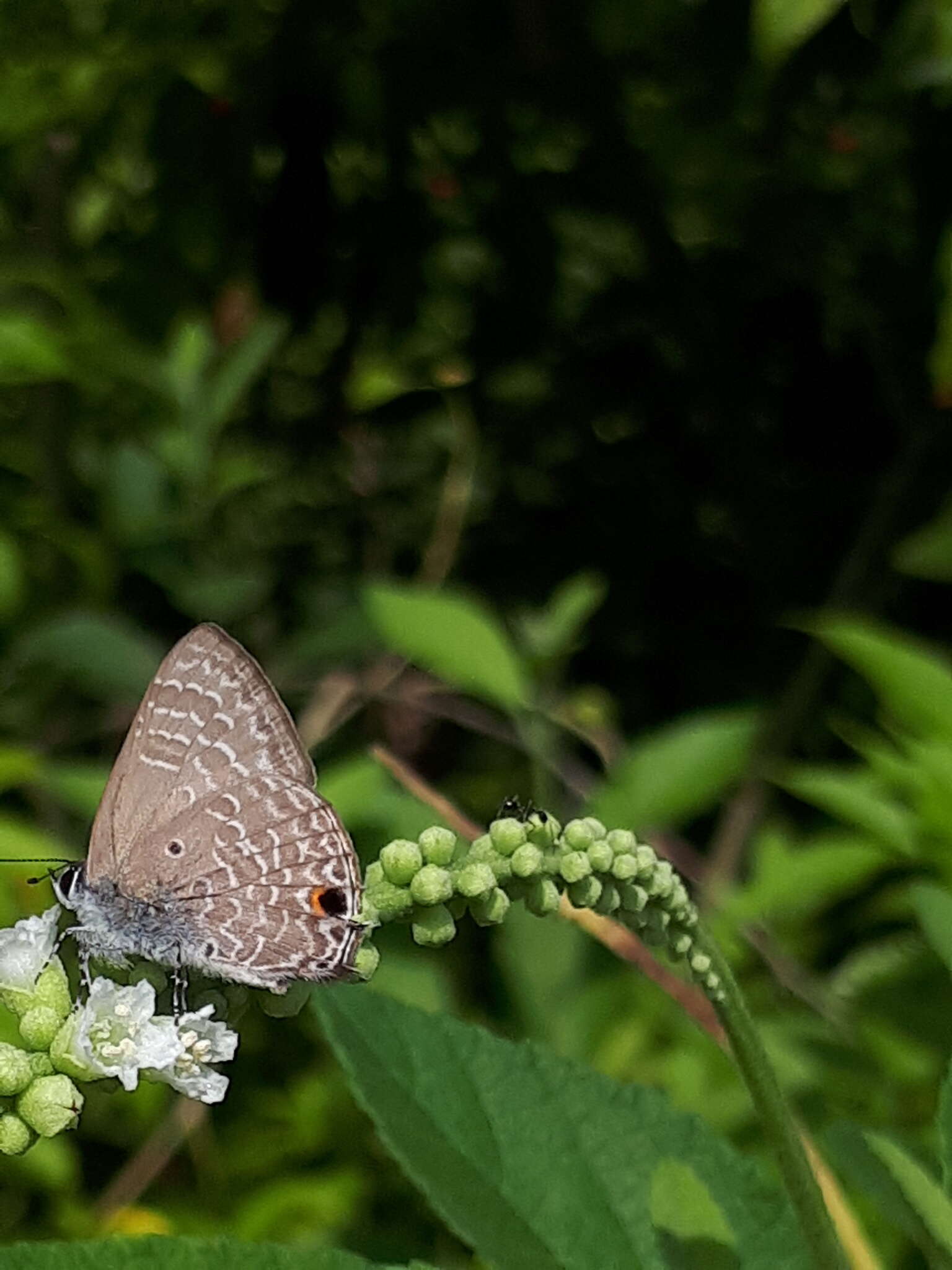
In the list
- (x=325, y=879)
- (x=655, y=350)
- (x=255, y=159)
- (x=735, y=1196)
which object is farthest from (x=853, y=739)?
(x=255, y=159)

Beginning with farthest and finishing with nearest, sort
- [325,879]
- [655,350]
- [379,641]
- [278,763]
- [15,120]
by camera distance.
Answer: [655,350] → [379,641] → [15,120] → [278,763] → [325,879]

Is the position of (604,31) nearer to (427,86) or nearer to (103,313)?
(427,86)

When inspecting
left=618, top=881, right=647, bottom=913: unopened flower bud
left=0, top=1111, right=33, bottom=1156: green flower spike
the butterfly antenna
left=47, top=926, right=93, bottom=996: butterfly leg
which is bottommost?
the butterfly antenna

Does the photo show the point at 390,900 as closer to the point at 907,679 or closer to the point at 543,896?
the point at 543,896

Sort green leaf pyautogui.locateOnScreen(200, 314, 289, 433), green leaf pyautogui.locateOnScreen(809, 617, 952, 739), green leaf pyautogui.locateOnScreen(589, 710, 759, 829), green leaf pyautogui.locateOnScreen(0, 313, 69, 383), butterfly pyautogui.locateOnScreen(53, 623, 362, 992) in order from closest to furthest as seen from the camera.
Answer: butterfly pyautogui.locateOnScreen(53, 623, 362, 992), green leaf pyautogui.locateOnScreen(809, 617, 952, 739), green leaf pyautogui.locateOnScreen(0, 313, 69, 383), green leaf pyautogui.locateOnScreen(589, 710, 759, 829), green leaf pyautogui.locateOnScreen(200, 314, 289, 433)

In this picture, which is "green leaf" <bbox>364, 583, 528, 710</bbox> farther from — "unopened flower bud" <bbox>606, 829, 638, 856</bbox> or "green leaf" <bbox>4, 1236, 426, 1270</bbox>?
"green leaf" <bbox>4, 1236, 426, 1270</bbox>

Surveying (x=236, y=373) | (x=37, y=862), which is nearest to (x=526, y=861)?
(x=37, y=862)

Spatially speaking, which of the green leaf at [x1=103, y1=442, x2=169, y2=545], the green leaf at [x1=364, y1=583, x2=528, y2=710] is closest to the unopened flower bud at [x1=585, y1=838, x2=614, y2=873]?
the green leaf at [x1=364, y1=583, x2=528, y2=710]
